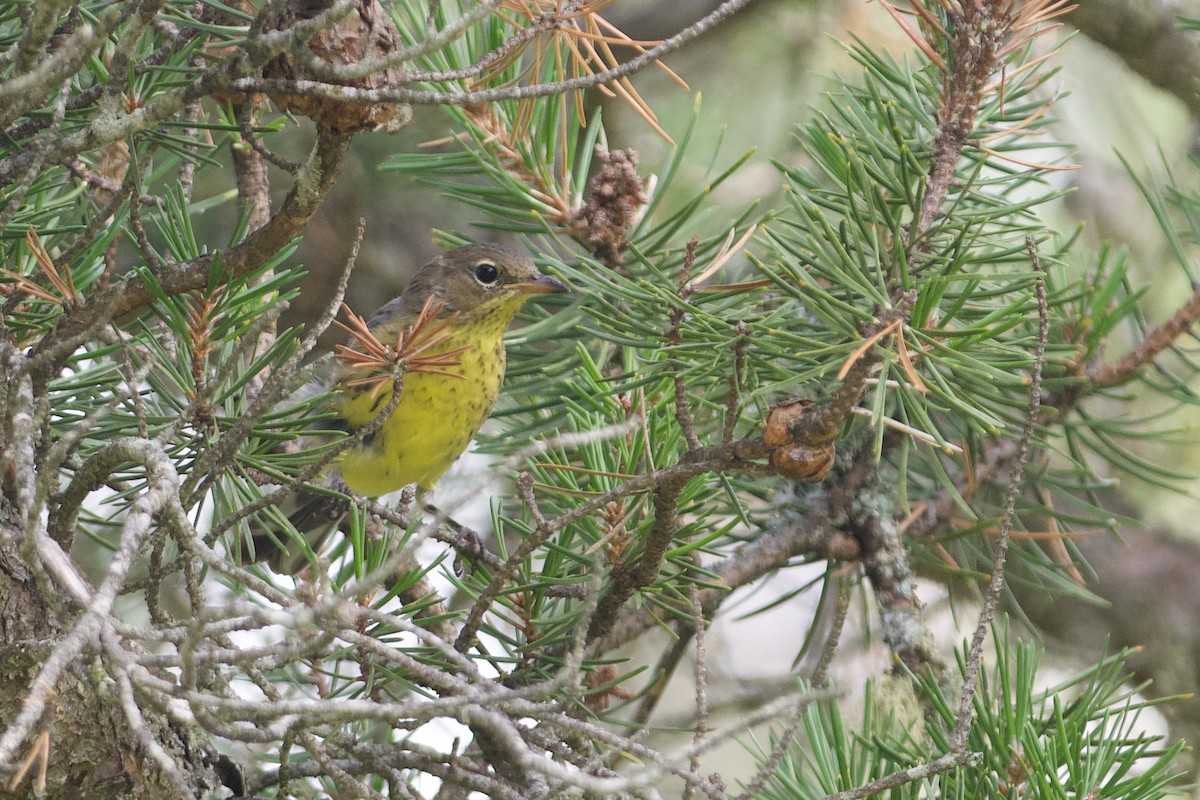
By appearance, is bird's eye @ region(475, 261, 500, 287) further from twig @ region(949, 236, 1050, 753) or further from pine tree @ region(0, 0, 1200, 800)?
twig @ region(949, 236, 1050, 753)

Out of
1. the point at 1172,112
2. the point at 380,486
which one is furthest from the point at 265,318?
the point at 1172,112

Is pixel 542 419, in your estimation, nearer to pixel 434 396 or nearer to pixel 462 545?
pixel 462 545

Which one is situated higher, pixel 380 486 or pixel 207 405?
pixel 380 486

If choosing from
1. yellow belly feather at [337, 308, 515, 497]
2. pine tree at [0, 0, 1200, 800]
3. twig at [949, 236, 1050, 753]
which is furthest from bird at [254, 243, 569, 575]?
twig at [949, 236, 1050, 753]

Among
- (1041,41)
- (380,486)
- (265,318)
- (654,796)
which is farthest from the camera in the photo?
(1041,41)

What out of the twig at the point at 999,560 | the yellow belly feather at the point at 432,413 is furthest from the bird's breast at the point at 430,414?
the twig at the point at 999,560

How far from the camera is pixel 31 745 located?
146 cm

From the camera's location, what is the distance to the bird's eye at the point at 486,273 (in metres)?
3.37

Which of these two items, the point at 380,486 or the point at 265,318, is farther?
the point at 380,486

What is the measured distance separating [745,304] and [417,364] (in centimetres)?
62

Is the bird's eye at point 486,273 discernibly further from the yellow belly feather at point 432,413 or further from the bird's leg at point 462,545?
the bird's leg at point 462,545

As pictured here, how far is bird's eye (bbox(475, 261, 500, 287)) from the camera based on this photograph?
3367 millimetres

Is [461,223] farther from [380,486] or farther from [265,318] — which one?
[265,318]

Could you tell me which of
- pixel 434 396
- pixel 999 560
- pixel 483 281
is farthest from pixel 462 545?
pixel 999 560
